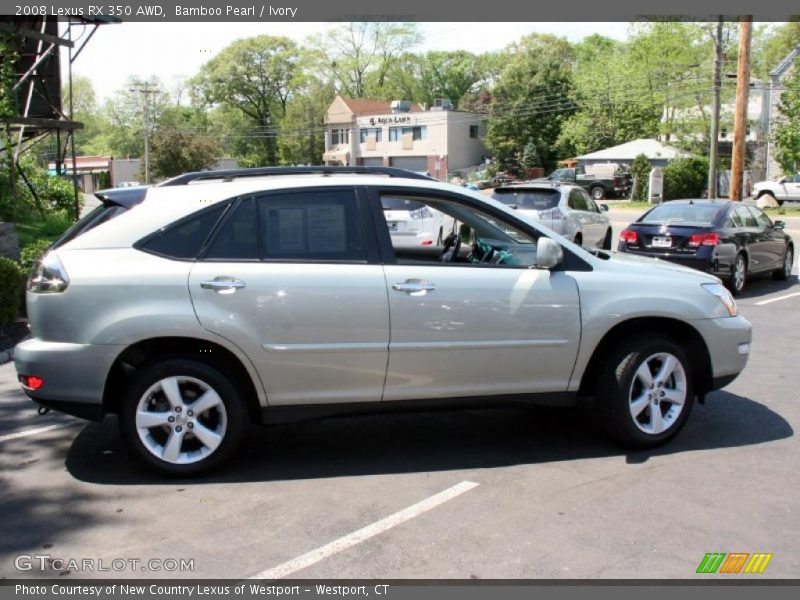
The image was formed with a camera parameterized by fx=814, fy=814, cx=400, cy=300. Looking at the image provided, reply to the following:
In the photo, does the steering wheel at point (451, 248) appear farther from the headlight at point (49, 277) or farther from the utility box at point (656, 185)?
the utility box at point (656, 185)

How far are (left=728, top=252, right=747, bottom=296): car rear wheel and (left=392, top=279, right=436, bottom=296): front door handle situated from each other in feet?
28.7

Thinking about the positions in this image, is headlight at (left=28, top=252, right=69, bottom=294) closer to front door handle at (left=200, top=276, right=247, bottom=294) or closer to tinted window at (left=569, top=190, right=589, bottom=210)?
front door handle at (left=200, top=276, right=247, bottom=294)

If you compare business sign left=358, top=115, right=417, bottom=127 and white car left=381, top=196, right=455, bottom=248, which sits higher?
business sign left=358, top=115, right=417, bottom=127

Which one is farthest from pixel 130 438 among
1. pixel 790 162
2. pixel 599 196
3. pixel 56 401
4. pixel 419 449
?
pixel 599 196

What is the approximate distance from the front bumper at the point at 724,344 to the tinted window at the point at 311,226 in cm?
240

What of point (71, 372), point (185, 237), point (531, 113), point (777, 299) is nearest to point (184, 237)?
point (185, 237)

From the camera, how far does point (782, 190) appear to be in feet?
124

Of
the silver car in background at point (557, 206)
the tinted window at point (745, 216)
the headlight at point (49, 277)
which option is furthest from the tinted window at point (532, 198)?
the headlight at point (49, 277)

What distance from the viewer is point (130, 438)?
15.9ft

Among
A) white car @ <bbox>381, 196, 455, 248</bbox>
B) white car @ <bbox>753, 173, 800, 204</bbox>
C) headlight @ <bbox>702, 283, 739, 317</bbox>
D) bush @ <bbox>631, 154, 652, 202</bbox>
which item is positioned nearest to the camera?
headlight @ <bbox>702, 283, 739, 317</bbox>

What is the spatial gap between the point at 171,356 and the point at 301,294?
0.87m

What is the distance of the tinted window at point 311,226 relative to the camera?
5008 mm

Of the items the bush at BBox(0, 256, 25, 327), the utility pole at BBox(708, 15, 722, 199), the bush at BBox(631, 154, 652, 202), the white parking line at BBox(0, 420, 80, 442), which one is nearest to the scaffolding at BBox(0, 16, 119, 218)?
the bush at BBox(0, 256, 25, 327)

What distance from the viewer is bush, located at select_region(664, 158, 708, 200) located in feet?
129
